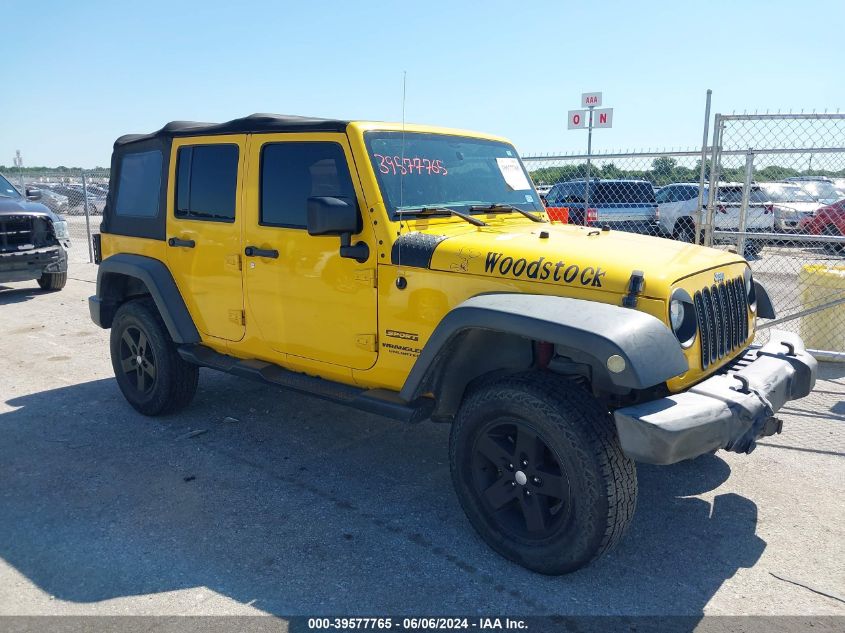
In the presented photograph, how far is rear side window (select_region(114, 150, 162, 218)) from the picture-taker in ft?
16.4

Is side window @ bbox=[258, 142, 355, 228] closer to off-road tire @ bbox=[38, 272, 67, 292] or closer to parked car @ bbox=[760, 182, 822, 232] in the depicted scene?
parked car @ bbox=[760, 182, 822, 232]

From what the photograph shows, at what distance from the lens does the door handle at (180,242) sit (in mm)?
4621

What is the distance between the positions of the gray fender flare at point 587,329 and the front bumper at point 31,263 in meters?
8.75

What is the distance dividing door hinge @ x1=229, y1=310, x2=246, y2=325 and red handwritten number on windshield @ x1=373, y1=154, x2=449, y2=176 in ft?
4.64

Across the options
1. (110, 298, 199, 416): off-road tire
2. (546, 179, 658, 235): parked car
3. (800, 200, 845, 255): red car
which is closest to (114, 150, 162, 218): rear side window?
(110, 298, 199, 416): off-road tire

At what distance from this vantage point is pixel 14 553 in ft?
10.9

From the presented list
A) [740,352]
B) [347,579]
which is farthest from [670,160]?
[347,579]

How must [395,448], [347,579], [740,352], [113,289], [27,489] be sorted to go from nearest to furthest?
[347,579], [740,352], [27,489], [395,448], [113,289]

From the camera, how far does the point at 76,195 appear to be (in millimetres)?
27797

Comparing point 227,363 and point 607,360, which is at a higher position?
point 607,360

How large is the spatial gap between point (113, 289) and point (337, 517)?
2.93 meters

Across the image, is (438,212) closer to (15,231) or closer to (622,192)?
(622,192)

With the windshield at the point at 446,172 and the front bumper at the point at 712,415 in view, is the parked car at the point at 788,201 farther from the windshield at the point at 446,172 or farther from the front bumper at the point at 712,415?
the front bumper at the point at 712,415

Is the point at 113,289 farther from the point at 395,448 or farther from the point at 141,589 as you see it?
the point at 141,589
